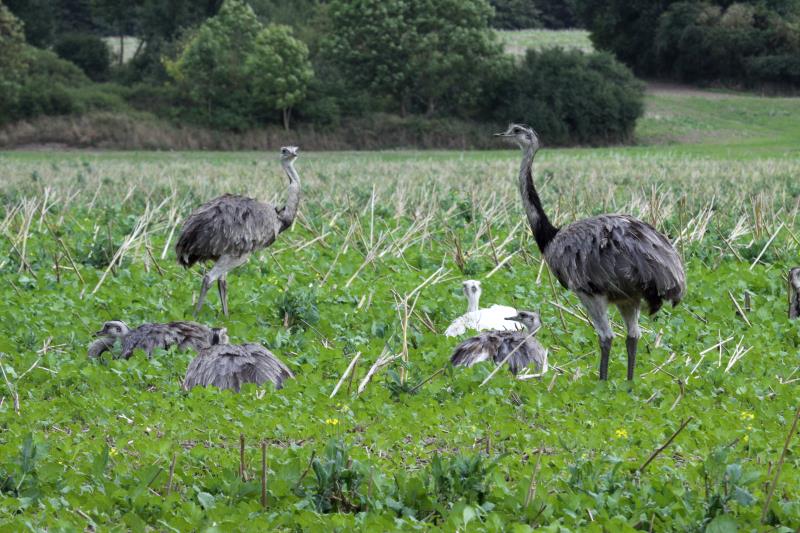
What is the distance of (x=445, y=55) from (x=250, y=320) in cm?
5701

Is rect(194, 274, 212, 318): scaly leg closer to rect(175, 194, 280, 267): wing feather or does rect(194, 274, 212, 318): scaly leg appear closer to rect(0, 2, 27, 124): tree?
rect(175, 194, 280, 267): wing feather

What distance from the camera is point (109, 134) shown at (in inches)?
2430

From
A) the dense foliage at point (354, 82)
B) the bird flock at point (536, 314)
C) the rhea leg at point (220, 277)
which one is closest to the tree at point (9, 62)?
the dense foliage at point (354, 82)

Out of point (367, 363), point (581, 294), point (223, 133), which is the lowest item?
point (223, 133)

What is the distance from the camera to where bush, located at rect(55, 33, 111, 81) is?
8312 centimetres

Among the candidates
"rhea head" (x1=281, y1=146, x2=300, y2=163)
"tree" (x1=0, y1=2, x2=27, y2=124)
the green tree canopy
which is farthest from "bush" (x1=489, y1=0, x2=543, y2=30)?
"rhea head" (x1=281, y1=146, x2=300, y2=163)

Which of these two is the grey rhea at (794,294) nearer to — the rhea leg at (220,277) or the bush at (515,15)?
the rhea leg at (220,277)

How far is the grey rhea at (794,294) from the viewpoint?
11.1 metres

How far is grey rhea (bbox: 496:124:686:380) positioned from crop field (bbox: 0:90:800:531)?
1.76 ft

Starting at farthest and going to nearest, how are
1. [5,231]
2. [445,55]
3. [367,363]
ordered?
[445,55], [5,231], [367,363]

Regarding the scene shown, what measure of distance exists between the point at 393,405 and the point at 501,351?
140cm

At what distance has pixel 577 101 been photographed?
62.5 metres

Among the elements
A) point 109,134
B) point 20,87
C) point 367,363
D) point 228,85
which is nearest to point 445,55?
point 228,85

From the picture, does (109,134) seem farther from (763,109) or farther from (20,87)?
(763,109)
